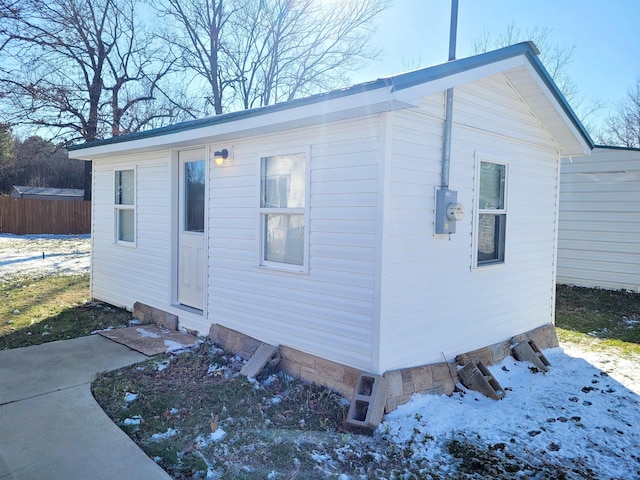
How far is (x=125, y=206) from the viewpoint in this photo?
285 inches

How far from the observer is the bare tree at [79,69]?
17.9m

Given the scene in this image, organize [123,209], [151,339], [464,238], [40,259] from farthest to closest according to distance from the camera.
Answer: [40,259] → [123,209] → [151,339] → [464,238]

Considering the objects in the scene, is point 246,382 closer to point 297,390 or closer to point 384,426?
point 297,390

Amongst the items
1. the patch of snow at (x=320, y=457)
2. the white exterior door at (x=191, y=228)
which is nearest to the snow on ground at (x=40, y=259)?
the white exterior door at (x=191, y=228)

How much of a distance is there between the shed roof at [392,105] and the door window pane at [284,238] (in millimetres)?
950

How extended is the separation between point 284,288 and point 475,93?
296 centimetres

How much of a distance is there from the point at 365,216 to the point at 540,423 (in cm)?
239

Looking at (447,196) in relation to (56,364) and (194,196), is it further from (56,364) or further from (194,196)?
(56,364)

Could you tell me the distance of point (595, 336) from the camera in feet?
22.1

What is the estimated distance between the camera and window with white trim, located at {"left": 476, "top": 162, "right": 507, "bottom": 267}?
16.7 feet

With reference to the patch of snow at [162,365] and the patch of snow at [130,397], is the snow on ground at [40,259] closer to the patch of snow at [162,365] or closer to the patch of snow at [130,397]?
the patch of snow at [162,365]

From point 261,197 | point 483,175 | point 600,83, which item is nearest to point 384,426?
point 261,197

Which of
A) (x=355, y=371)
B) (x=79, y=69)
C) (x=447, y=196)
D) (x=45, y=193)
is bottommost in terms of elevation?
(x=355, y=371)

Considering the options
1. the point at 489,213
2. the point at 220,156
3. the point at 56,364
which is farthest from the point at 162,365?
the point at 489,213
